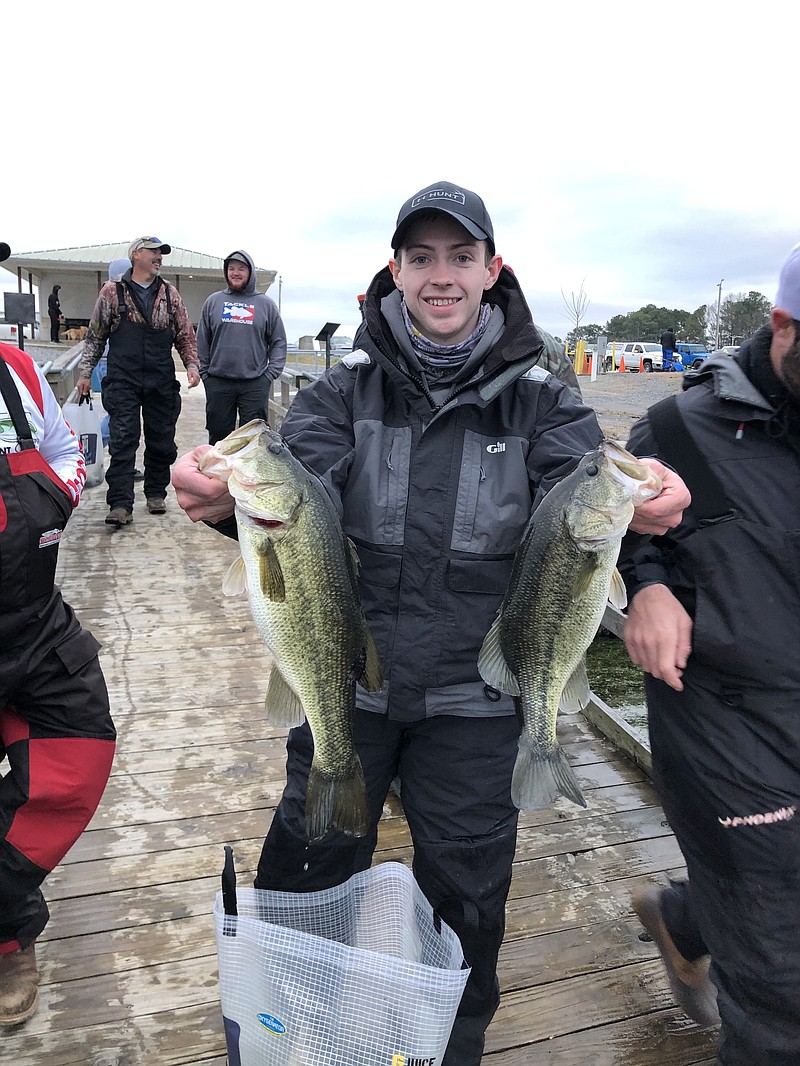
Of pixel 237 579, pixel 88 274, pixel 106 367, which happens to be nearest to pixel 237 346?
pixel 106 367

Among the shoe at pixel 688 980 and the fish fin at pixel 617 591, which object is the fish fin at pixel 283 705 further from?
the shoe at pixel 688 980

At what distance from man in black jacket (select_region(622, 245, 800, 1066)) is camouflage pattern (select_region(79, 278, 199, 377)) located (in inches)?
236

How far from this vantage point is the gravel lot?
18.5 metres

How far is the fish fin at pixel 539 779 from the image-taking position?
2059 mm

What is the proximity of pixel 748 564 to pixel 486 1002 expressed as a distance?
57.9 inches

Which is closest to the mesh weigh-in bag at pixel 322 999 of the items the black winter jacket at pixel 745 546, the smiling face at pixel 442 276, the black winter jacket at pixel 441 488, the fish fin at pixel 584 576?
the black winter jacket at pixel 441 488

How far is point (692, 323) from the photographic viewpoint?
78.2m

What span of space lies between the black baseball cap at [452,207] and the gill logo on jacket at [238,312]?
609 cm

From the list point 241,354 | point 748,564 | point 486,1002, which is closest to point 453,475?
point 748,564

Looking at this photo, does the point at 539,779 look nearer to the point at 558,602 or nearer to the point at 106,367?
the point at 558,602

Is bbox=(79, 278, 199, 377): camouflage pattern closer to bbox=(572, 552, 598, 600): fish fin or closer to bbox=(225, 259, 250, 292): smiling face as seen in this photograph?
bbox=(225, 259, 250, 292): smiling face

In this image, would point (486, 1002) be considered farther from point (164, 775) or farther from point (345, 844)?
point (164, 775)

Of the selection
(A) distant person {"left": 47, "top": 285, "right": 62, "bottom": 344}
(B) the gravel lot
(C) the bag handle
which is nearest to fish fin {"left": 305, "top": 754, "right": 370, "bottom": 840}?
(C) the bag handle

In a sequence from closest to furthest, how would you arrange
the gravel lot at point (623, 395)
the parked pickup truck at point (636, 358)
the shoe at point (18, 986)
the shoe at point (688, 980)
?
1. the shoe at point (18, 986)
2. the shoe at point (688, 980)
3. the gravel lot at point (623, 395)
4. the parked pickup truck at point (636, 358)
